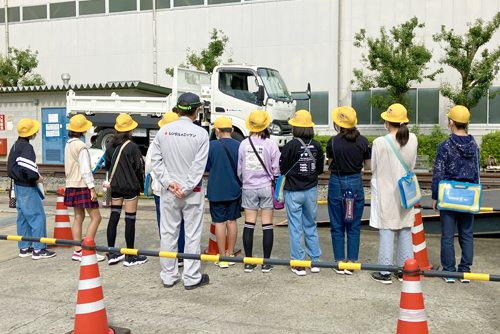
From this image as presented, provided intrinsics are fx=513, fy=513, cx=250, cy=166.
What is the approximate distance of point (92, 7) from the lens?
88.3ft

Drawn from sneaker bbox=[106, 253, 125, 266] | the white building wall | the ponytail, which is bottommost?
sneaker bbox=[106, 253, 125, 266]

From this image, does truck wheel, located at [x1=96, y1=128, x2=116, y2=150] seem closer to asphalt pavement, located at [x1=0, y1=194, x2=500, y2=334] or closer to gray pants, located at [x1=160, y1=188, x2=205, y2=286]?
asphalt pavement, located at [x1=0, y1=194, x2=500, y2=334]

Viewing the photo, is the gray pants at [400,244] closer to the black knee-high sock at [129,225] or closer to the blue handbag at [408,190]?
the blue handbag at [408,190]

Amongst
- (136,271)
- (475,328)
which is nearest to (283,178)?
A: (136,271)

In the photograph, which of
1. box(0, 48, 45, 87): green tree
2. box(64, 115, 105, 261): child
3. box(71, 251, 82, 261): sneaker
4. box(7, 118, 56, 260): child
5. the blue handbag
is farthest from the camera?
box(0, 48, 45, 87): green tree

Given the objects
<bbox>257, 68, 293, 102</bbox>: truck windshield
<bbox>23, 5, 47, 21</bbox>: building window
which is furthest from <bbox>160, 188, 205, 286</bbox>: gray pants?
<bbox>23, 5, 47, 21</bbox>: building window

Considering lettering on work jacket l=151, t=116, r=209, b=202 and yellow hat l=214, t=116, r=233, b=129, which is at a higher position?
yellow hat l=214, t=116, r=233, b=129

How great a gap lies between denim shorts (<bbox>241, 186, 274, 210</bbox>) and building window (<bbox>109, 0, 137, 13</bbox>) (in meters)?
22.6

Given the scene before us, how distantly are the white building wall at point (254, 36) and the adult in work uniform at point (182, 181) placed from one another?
58.9 feet

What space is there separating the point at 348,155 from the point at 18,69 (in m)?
25.2

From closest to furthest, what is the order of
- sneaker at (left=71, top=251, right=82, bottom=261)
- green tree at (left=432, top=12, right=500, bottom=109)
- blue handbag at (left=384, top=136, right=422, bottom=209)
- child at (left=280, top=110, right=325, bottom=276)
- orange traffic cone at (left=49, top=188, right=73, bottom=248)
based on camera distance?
blue handbag at (left=384, top=136, right=422, bottom=209)
child at (left=280, top=110, right=325, bottom=276)
sneaker at (left=71, top=251, right=82, bottom=261)
orange traffic cone at (left=49, top=188, right=73, bottom=248)
green tree at (left=432, top=12, right=500, bottom=109)

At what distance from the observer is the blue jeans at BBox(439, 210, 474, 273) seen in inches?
214

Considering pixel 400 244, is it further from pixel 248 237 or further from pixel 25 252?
pixel 25 252

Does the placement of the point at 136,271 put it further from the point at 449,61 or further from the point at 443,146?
the point at 449,61
